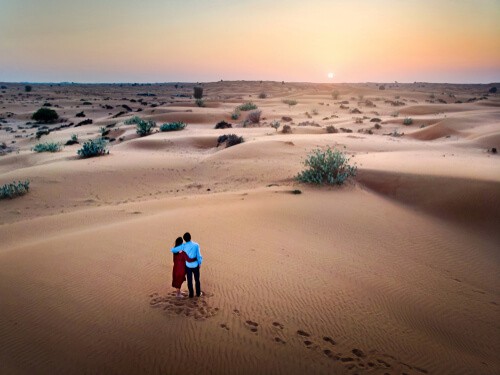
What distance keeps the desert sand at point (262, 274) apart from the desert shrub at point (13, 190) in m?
0.23

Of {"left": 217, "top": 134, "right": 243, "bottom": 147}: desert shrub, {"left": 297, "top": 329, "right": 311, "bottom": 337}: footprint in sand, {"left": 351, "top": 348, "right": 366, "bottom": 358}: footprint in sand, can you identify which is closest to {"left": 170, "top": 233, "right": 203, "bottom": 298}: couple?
{"left": 297, "top": 329, "right": 311, "bottom": 337}: footprint in sand

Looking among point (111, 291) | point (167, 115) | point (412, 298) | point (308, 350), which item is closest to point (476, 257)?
point (412, 298)

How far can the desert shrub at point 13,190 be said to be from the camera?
10.1 m

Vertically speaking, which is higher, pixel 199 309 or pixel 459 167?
pixel 459 167

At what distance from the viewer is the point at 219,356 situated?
3617mm

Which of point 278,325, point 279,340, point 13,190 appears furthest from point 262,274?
point 13,190

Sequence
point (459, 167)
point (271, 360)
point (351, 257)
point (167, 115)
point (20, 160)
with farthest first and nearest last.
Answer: point (167, 115)
point (20, 160)
point (459, 167)
point (351, 257)
point (271, 360)

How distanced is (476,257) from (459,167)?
4.89 meters

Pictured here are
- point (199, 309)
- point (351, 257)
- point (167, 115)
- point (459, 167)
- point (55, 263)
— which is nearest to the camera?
point (199, 309)

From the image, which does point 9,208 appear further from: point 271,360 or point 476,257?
point 476,257

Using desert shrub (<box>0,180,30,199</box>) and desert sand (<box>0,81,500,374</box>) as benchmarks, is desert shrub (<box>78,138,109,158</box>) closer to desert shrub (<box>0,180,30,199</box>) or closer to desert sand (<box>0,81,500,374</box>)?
desert sand (<box>0,81,500,374</box>)

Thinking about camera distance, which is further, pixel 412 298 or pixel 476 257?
pixel 476 257

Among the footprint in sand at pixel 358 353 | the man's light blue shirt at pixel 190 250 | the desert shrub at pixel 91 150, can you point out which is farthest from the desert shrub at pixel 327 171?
the desert shrub at pixel 91 150

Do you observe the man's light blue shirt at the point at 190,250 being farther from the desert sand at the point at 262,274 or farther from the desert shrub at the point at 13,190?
the desert shrub at the point at 13,190
